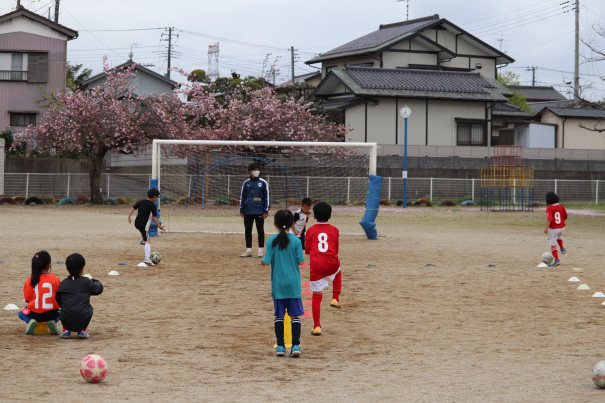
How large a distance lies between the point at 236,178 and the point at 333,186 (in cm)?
414

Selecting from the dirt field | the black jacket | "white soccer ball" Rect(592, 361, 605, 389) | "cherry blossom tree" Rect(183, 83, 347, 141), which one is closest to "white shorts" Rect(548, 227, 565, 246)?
the dirt field

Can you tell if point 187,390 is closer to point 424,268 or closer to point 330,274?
point 330,274

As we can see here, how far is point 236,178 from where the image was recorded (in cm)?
2958

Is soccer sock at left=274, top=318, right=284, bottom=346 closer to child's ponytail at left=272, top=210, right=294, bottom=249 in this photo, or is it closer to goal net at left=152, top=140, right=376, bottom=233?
child's ponytail at left=272, top=210, right=294, bottom=249

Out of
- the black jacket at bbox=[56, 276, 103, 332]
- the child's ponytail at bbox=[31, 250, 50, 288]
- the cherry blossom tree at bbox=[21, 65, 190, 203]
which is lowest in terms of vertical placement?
the black jacket at bbox=[56, 276, 103, 332]

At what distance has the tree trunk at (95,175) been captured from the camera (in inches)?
1204

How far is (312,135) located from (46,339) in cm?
2722

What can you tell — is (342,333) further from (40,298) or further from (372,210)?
(372,210)

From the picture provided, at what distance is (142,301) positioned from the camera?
29.8 feet

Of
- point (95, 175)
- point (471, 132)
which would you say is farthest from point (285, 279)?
point (471, 132)

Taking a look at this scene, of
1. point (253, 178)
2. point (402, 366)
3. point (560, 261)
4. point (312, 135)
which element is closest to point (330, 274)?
point (402, 366)

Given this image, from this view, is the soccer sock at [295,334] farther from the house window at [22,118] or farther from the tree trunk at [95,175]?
the house window at [22,118]

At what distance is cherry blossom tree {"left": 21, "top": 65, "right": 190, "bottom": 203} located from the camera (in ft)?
96.6

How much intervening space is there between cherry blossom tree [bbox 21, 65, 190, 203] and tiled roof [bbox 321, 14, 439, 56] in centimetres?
1674
